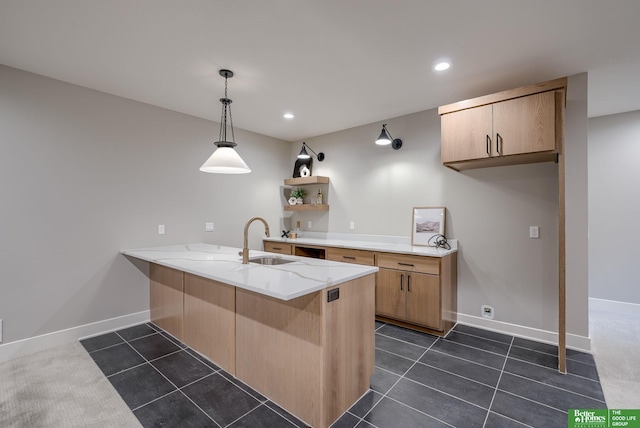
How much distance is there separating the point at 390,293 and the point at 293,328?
5.81 feet

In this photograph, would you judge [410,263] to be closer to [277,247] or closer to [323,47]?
[277,247]

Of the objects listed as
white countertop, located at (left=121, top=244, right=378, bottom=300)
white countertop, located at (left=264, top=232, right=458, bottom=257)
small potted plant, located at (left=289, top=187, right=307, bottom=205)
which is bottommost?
white countertop, located at (left=121, top=244, right=378, bottom=300)

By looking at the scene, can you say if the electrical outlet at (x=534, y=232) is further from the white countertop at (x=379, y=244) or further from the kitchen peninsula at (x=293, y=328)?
the kitchen peninsula at (x=293, y=328)

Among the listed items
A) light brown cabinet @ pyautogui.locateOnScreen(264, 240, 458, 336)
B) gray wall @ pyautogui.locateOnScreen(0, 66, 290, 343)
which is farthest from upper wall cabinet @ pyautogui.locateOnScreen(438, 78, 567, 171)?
gray wall @ pyautogui.locateOnScreen(0, 66, 290, 343)

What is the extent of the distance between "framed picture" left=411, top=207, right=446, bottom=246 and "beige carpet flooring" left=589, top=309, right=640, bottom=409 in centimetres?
172

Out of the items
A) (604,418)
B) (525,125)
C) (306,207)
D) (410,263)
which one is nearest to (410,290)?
(410,263)

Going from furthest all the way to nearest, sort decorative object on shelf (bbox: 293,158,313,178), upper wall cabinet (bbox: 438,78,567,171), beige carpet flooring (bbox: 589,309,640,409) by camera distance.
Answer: decorative object on shelf (bbox: 293,158,313,178) → upper wall cabinet (bbox: 438,78,567,171) → beige carpet flooring (bbox: 589,309,640,409)

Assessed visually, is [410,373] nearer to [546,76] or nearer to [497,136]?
[497,136]

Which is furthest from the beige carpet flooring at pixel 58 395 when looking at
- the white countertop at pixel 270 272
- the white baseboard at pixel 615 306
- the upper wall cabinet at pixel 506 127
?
Answer: the white baseboard at pixel 615 306

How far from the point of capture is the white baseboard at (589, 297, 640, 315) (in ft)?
11.8

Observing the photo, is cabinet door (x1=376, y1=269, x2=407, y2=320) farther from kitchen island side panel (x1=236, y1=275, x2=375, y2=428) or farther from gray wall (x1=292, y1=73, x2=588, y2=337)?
kitchen island side panel (x1=236, y1=275, x2=375, y2=428)

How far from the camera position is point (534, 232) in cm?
294

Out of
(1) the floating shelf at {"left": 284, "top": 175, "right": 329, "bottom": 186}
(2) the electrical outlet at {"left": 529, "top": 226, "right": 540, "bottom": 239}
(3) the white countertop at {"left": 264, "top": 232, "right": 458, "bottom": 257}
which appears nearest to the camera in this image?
(2) the electrical outlet at {"left": 529, "top": 226, "right": 540, "bottom": 239}

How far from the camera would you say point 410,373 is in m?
2.31
